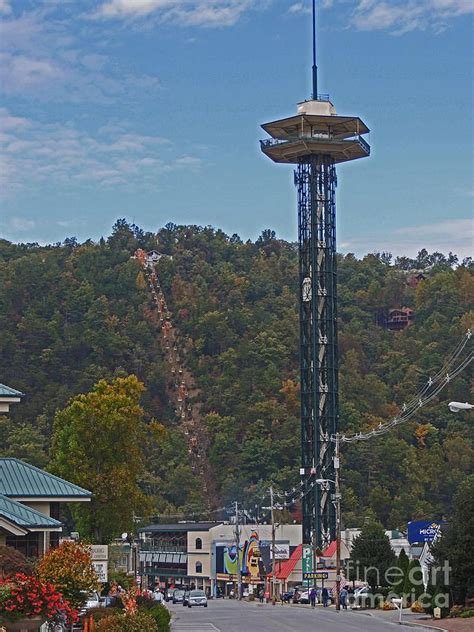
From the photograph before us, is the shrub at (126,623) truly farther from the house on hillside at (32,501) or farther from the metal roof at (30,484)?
the metal roof at (30,484)

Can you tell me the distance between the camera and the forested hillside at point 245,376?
15362 cm

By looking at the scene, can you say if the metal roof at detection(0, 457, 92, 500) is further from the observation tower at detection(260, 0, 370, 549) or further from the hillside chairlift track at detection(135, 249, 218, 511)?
the hillside chairlift track at detection(135, 249, 218, 511)

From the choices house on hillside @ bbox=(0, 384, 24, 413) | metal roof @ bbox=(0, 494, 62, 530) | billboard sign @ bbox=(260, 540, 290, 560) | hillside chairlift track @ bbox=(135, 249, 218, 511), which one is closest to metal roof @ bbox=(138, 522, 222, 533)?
billboard sign @ bbox=(260, 540, 290, 560)

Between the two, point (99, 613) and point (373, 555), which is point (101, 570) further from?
point (373, 555)

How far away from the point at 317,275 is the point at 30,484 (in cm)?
7353

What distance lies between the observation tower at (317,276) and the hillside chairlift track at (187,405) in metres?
58.5

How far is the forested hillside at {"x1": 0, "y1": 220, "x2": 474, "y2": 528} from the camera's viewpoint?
6048 inches

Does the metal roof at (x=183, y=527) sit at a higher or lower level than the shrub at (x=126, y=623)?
higher

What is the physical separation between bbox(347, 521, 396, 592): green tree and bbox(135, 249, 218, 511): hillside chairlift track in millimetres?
94882

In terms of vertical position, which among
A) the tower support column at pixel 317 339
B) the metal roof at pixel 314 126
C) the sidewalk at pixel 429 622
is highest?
the metal roof at pixel 314 126

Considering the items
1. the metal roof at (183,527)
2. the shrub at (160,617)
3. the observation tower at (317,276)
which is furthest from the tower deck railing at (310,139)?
the shrub at (160,617)

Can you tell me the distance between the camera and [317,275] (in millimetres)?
113062

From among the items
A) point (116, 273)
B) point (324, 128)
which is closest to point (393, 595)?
point (324, 128)

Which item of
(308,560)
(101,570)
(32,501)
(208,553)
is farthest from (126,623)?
(208,553)
